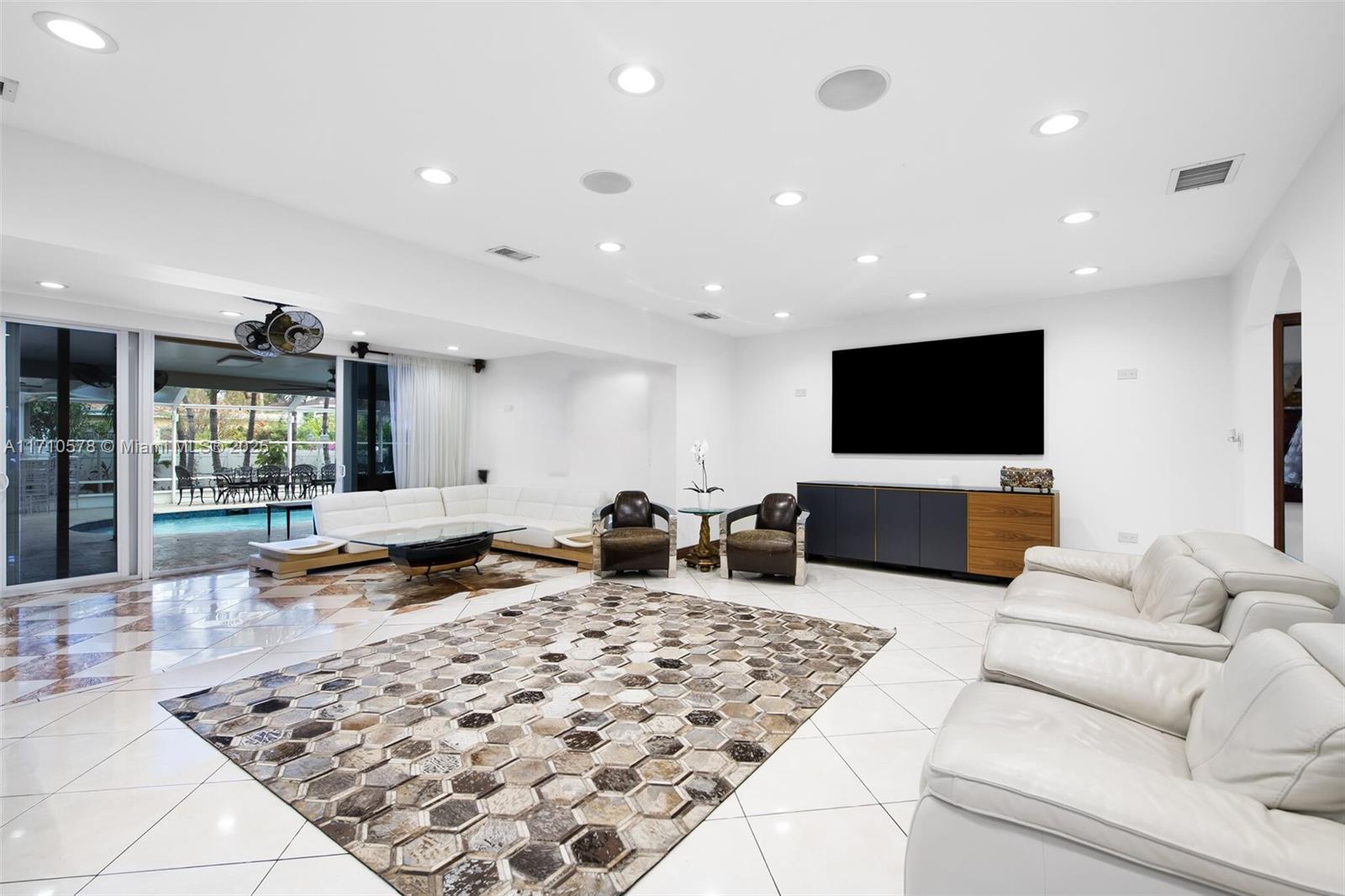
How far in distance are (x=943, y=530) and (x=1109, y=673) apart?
13.2 ft

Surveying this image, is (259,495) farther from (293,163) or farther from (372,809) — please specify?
(372,809)

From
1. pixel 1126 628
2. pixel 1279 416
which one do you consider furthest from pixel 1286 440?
pixel 1126 628

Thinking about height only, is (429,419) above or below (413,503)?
above

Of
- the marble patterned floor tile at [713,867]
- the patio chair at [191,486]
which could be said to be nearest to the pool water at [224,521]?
the patio chair at [191,486]

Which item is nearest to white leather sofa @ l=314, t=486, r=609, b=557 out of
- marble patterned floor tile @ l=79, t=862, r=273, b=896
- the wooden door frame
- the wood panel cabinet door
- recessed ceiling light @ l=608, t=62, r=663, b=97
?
the wood panel cabinet door

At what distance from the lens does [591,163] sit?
3.04 meters

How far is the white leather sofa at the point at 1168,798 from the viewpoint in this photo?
1142mm

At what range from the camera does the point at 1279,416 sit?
4129mm

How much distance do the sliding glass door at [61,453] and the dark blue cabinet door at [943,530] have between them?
25.5 feet

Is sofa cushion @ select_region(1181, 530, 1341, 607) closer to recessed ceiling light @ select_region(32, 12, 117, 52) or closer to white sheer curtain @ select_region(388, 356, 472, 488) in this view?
recessed ceiling light @ select_region(32, 12, 117, 52)

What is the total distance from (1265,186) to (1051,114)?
5.63 feet

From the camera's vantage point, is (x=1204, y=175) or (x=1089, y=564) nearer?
(x=1204, y=175)

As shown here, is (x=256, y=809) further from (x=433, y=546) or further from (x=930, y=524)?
(x=930, y=524)

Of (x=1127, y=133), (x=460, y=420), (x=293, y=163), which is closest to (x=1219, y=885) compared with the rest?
(x=1127, y=133)
